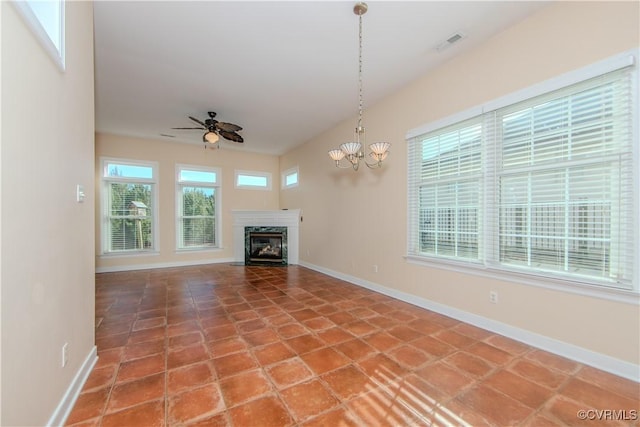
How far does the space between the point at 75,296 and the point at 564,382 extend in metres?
3.57

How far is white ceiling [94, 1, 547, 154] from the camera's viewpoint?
2380 mm

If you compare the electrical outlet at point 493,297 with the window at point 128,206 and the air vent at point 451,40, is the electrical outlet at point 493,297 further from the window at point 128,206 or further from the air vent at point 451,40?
the window at point 128,206

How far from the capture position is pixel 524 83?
8.32ft

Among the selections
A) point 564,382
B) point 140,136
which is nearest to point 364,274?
point 564,382

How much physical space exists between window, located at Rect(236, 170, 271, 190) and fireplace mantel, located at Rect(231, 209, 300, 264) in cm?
84

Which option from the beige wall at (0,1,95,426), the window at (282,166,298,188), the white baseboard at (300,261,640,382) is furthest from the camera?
the window at (282,166,298,188)

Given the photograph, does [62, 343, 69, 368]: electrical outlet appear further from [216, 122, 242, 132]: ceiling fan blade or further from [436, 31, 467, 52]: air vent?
[436, 31, 467, 52]: air vent

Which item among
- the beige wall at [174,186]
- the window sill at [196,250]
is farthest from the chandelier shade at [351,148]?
the window sill at [196,250]

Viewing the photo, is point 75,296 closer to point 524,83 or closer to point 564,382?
point 564,382

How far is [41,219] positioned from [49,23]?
3.69ft

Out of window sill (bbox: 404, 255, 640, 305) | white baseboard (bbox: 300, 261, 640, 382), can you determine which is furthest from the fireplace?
window sill (bbox: 404, 255, 640, 305)

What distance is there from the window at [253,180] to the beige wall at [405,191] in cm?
252

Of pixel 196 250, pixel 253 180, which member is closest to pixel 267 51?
pixel 253 180

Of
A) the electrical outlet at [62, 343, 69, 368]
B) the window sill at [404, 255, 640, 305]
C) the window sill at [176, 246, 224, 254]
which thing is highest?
the window sill at [404, 255, 640, 305]
